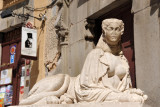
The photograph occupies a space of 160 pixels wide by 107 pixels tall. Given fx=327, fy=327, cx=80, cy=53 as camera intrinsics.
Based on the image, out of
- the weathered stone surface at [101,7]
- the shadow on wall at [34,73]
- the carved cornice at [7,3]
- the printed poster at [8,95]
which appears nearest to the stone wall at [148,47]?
the weathered stone surface at [101,7]

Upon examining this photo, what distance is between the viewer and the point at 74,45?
8.73m

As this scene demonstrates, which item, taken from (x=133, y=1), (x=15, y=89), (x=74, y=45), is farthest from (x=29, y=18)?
(x=133, y=1)

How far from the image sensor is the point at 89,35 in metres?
8.27

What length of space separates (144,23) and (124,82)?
1687mm

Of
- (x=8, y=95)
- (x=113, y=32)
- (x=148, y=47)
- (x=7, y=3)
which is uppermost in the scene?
(x=7, y=3)

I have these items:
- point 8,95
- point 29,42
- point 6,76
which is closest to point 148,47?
point 29,42

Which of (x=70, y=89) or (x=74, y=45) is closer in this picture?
(x=70, y=89)

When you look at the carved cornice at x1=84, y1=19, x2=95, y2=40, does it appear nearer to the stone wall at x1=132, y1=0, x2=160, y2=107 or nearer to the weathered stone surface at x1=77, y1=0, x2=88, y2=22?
the weathered stone surface at x1=77, y1=0, x2=88, y2=22

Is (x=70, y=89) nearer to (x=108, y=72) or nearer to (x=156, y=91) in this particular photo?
(x=108, y=72)

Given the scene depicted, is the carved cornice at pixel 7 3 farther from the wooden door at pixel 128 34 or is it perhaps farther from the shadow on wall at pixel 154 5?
the shadow on wall at pixel 154 5

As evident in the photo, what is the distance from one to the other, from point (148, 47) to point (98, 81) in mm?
1563

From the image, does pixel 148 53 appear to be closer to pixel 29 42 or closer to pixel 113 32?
pixel 113 32

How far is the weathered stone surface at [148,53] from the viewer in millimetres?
5781

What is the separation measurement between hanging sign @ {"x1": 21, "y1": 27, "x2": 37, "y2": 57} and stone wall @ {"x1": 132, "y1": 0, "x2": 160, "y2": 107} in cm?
501
